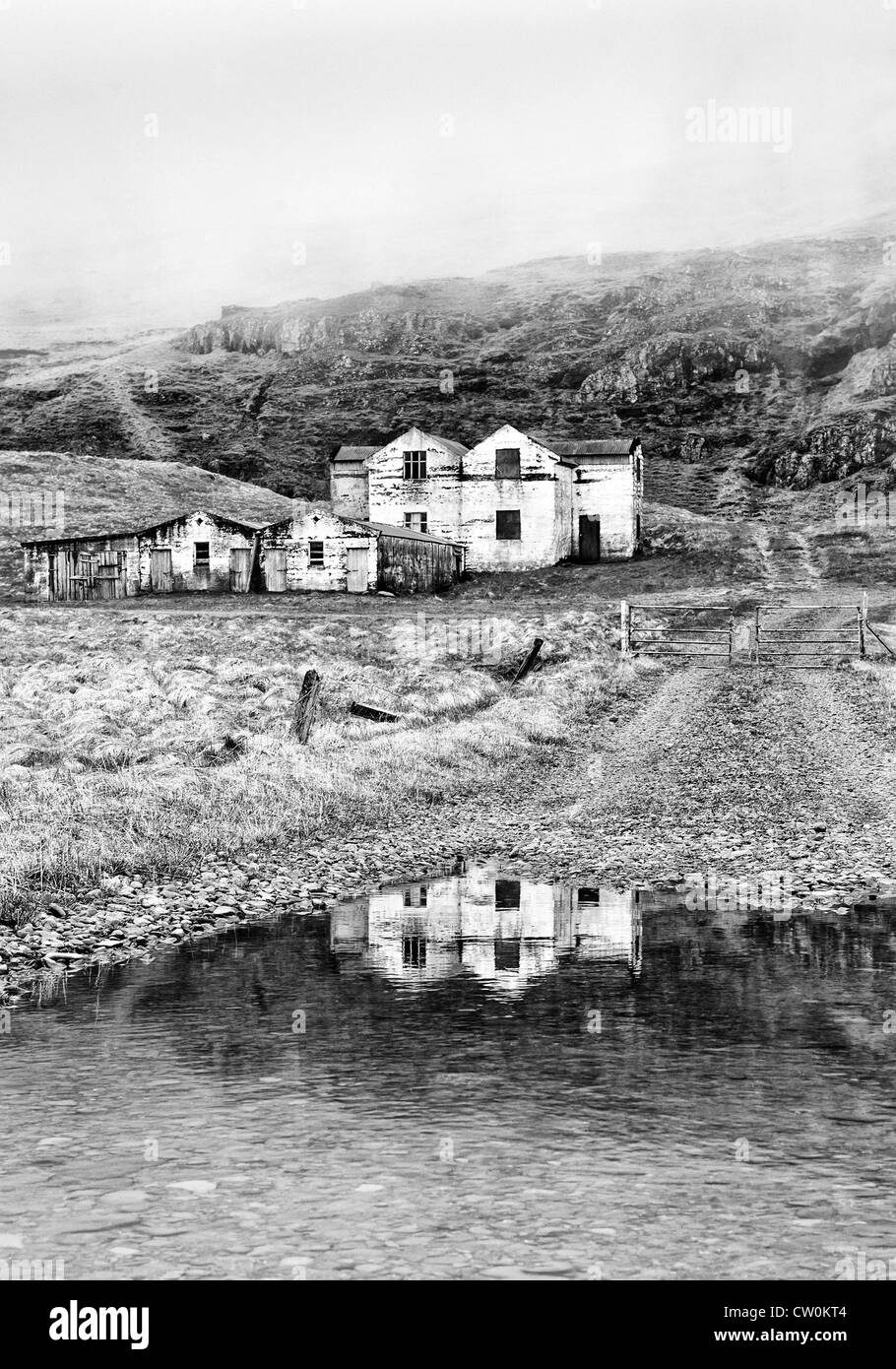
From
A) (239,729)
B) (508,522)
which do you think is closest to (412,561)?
(508,522)

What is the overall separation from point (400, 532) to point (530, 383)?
322ft

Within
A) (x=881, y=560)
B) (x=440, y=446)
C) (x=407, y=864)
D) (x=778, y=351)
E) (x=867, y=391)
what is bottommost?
(x=407, y=864)

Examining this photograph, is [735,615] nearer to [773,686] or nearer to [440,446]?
[773,686]

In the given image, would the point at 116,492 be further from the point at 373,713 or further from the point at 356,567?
the point at 373,713

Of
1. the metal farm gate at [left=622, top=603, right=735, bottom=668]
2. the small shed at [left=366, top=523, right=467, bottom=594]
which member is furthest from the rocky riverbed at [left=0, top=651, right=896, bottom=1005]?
the small shed at [left=366, top=523, right=467, bottom=594]

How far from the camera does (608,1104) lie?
7613 millimetres

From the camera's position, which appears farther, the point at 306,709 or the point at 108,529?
the point at 108,529

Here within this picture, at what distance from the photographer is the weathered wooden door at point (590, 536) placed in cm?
7619

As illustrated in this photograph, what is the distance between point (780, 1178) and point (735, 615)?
47.3m

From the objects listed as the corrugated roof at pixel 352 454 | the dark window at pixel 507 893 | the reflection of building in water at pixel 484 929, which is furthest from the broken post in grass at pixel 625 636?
the corrugated roof at pixel 352 454

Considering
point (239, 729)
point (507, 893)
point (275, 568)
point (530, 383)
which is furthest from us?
point (530, 383)

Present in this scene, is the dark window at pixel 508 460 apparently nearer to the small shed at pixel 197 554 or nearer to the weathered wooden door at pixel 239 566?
the small shed at pixel 197 554

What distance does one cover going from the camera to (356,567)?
64812 mm
